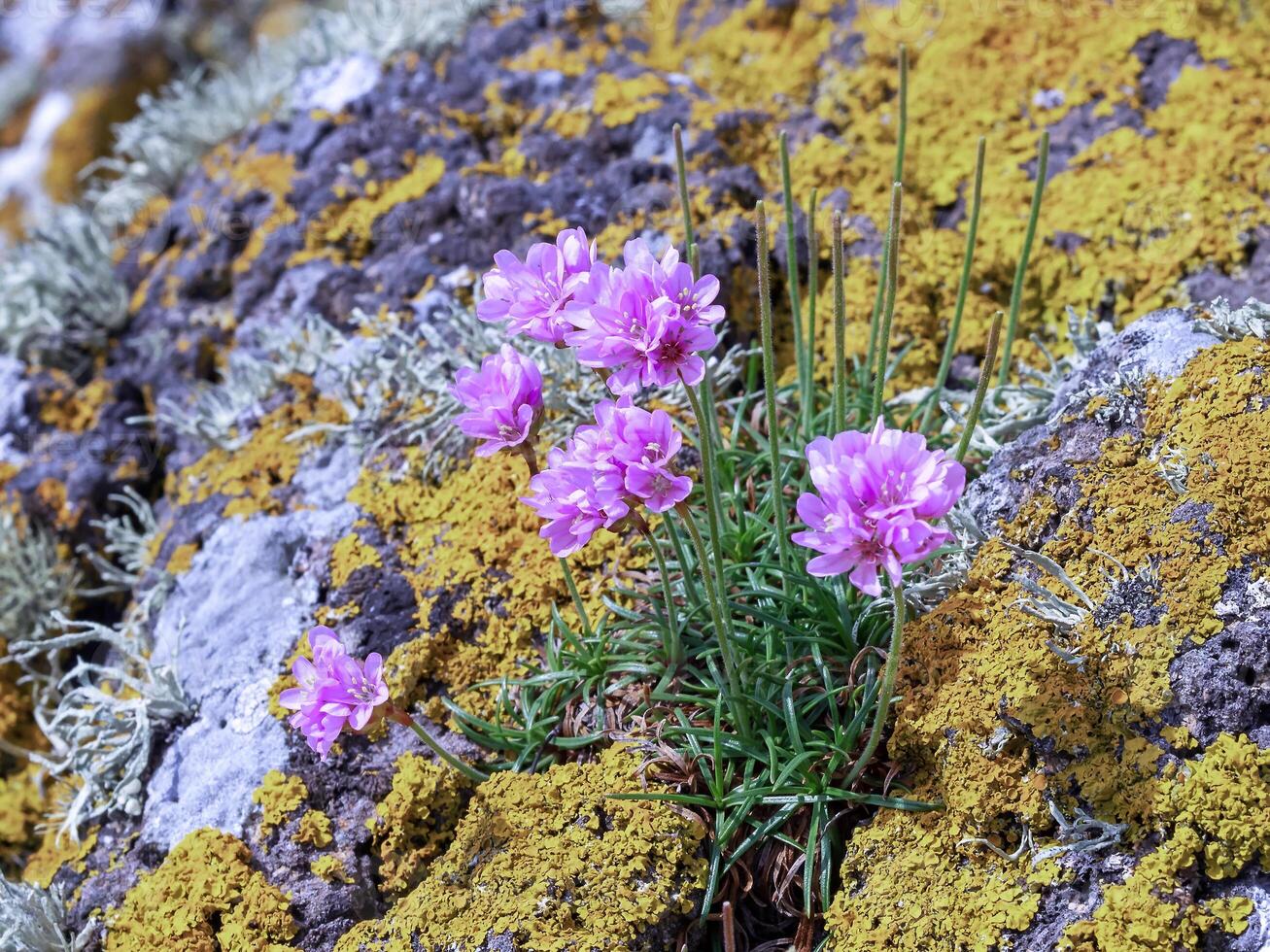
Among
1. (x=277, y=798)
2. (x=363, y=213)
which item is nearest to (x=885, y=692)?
(x=277, y=798)

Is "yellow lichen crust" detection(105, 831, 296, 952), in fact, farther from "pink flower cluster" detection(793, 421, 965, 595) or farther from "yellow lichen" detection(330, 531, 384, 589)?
"pink flower cluster" detection(793, 421, 965, 595)

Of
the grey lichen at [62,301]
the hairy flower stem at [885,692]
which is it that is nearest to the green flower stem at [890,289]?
the hairy flower stem at [885,692]

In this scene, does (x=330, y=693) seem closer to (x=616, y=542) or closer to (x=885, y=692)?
(x=616, y=542)

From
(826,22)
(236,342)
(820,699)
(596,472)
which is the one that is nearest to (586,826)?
(820,699)

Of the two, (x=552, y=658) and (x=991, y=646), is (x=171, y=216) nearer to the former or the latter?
(x=552, y=658)

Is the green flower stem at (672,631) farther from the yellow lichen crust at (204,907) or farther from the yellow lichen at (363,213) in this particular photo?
the yellow lichen at (363,213)

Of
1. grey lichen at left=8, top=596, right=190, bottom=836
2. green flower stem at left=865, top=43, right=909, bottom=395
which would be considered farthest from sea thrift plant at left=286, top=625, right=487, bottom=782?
green flower stem at left=865, top=43, right=909, bottom=395
